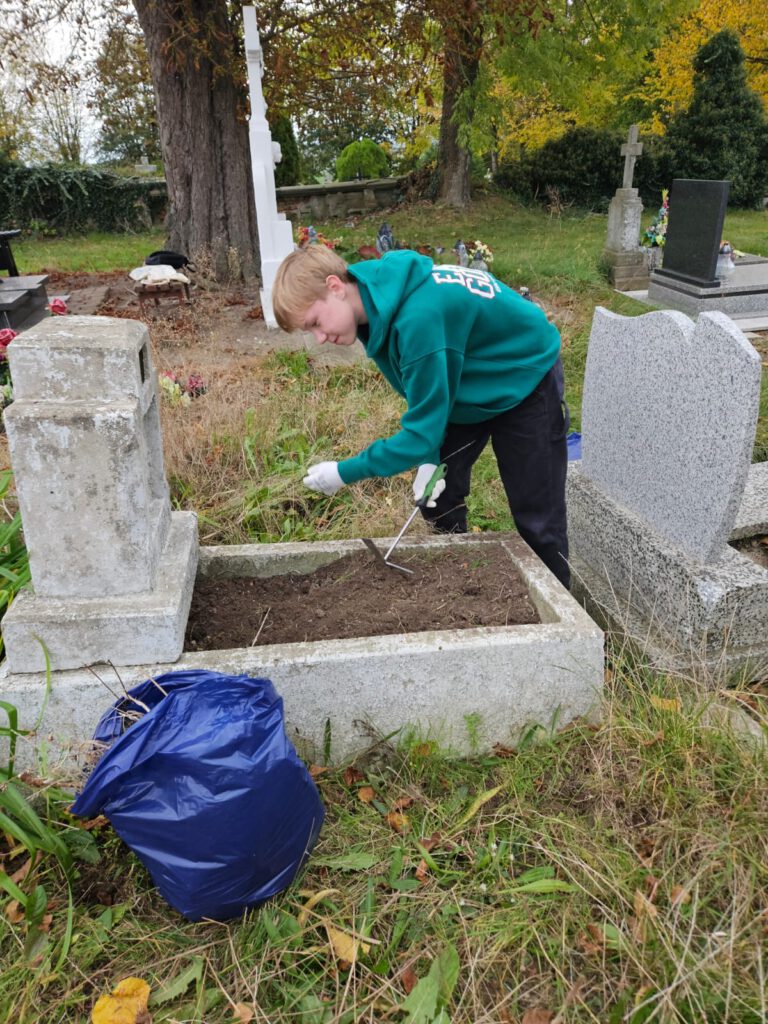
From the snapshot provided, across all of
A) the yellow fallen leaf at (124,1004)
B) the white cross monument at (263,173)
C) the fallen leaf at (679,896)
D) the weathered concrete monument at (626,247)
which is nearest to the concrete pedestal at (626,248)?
the weathered concrete monument at (626,247)

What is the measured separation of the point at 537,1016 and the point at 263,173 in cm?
736

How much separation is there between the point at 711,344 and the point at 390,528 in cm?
156

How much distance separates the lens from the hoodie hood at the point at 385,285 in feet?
7.44

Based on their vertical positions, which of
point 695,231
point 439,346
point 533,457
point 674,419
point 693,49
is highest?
point 693,49

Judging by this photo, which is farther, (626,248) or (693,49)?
(693,49)

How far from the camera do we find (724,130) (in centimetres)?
1748

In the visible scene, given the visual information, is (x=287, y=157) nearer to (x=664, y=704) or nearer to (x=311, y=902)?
(x=664, y=704)

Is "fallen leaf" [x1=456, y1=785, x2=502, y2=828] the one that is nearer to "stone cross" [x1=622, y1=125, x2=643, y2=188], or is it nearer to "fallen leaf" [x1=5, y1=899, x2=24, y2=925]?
"fallen leaf" [x1=5, y1=899, x2=24, y2=925]

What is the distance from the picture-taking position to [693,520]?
2.64 meters

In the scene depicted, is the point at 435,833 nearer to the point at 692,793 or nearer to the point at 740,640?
the point at 692,793

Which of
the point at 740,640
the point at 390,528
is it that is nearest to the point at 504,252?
the point at 390,528

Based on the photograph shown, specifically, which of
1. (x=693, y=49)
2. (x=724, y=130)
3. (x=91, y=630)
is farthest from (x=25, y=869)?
(x=693, y=49)

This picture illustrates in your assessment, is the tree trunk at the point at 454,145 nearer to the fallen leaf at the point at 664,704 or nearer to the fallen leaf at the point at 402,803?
the fallen leaf at the point at 664,704

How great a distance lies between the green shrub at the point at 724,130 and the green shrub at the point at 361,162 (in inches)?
283
